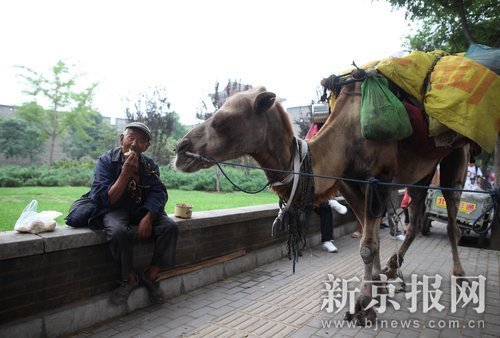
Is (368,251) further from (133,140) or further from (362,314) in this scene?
(133,140)

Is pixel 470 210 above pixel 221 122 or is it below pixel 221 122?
below

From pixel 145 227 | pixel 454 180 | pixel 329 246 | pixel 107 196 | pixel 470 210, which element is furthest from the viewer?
pixel 470 210

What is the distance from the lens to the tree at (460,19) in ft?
24.1

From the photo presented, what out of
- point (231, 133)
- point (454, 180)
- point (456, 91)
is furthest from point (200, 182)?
point (456, 91)

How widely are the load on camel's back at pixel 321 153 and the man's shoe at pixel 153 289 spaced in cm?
183

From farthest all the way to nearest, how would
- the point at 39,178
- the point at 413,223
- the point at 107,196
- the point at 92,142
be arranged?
1. the point at 92,142
2. the point at 39,178
3. the point at 413,223
4. the point at 107,196

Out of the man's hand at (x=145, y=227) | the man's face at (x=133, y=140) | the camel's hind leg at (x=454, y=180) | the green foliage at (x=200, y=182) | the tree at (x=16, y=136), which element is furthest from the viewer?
the tree at (x=16, y=136)

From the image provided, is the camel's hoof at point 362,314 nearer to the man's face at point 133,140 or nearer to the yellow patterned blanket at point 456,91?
the yellow patterned blanket at point 456,91

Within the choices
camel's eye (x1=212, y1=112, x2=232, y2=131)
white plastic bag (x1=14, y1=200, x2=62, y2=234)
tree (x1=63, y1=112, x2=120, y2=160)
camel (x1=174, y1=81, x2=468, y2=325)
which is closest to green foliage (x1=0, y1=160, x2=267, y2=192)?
white plastic bag (x1=14, y1=200, x2=62, y2=234)

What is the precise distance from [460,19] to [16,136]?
32.5m

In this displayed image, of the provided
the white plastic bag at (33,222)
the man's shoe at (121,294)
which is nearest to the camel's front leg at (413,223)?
the man's shoe at (121,294)

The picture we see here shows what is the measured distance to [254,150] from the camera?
3.28 meters

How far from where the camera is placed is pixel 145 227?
3.85m

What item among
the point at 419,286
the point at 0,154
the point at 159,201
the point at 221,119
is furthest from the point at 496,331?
the point at 0,154
